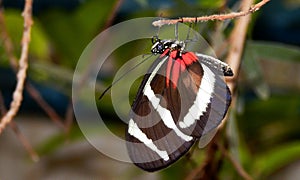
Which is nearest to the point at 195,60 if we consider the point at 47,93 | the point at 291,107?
the point at 291,107

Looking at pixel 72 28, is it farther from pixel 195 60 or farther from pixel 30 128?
pixel 195 60

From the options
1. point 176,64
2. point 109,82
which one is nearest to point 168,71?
point 176,64

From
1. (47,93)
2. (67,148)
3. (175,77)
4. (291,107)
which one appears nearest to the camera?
(175,77)

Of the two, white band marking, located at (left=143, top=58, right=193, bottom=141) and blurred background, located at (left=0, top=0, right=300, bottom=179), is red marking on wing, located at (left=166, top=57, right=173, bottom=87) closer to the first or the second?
white band marking, located at (left=143, top=58, right=193, bottom=141)

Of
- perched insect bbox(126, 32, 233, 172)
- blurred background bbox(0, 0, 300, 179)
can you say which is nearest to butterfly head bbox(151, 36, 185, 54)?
perched insect bbox(126, 32, 233, 172)

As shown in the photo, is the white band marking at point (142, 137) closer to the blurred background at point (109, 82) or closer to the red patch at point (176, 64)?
the red patch at point (176, 64)
